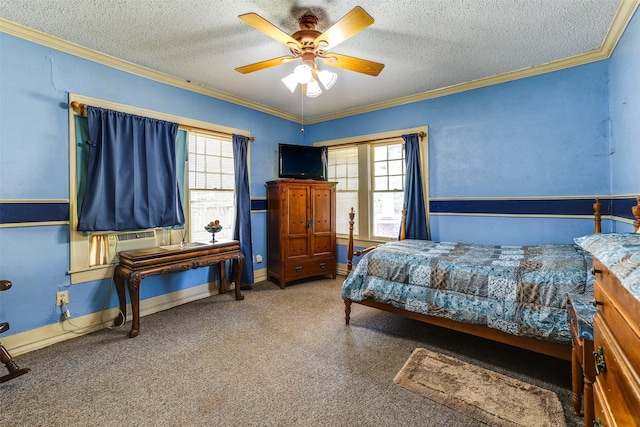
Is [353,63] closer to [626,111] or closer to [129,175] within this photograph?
[626,111]

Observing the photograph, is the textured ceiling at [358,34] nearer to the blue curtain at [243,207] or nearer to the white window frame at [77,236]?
the white window frame at [77,236]

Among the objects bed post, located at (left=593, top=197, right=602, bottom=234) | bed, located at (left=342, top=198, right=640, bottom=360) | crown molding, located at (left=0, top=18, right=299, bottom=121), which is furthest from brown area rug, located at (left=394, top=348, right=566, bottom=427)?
crown molding, located at (left=0, top=18, right=299, bottom=121)

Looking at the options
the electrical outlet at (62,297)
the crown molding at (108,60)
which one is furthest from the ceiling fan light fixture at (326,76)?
the electrical outlet at (62,297)

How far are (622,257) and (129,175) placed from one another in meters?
3.52

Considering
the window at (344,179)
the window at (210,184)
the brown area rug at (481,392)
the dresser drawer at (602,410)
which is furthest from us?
the window at (344,179)

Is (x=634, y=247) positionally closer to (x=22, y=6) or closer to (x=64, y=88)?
(x=22, y=6)

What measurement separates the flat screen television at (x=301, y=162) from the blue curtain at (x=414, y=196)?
138cm

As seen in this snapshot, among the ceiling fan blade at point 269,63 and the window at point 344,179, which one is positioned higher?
the ceiling fan blade at point 269,63

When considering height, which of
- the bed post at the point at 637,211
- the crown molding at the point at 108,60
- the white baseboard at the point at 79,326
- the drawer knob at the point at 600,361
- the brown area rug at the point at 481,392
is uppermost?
the crown molding at the point at 108,60

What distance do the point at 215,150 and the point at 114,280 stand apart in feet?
6.22

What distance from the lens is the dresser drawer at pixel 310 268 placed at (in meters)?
4.08

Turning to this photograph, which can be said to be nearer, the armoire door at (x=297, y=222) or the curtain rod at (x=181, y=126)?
the curtain rod at (x=181, y=126)

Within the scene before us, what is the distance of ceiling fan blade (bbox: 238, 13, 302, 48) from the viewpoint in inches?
72.3

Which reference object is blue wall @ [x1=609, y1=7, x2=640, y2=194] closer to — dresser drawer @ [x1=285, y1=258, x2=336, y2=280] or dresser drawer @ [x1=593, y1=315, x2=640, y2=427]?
dresser drawer @ [x1=593, y1=315, x2=640, y2=427]
